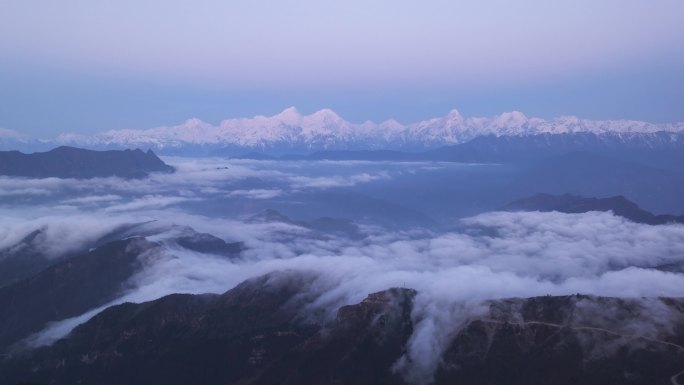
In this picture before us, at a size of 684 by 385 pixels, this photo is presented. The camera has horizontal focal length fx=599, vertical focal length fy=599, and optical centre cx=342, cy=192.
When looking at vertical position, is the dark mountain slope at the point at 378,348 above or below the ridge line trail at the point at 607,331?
below

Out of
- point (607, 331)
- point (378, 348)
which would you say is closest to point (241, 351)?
point (378, 348)

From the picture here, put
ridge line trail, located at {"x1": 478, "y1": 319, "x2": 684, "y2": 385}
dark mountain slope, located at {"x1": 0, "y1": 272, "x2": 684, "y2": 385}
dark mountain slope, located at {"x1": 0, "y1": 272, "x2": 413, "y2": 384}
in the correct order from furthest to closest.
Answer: dark mountain slope, located at {"x1": 0, "y1": 272, "x2": 413, "y2": 384} → dark mountain slope, located at {"x1": 0, "y1": 272, "x2": 684, "y2": 385} → ridge line trail, located at {"x1": 478, "y1": 319, "x2": 684, "y2": 385}

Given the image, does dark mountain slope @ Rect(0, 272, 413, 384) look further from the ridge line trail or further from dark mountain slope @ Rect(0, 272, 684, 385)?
the ridge line trail

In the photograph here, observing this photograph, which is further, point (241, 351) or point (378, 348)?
point (241, 351)

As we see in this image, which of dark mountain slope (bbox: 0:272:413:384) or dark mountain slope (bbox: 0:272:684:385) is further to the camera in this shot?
dark mountain slope (bbox: 0:272:413:384)

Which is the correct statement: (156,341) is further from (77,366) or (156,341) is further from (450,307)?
(450,307)

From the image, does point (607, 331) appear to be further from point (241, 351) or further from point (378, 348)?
point (241, 351)

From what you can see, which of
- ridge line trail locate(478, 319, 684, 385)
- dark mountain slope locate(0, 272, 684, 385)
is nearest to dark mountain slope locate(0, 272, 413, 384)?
dark mountain slope locate(0, 272, 684, 385)

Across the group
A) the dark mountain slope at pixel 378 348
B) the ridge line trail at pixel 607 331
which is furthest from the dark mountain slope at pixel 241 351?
the ridge line trail at pixel 607 331

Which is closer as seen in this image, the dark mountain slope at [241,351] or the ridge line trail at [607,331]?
the ridge line trail at [607,331]

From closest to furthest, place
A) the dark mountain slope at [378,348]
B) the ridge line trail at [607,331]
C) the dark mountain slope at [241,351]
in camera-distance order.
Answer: the ridge line trail at [607,331]
the dark mountain slope at [378,348]
the dark mountain slope at [241,351]

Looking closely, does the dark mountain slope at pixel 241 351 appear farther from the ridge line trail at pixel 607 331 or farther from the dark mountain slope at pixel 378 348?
the ridge line trail at pixel 607 331

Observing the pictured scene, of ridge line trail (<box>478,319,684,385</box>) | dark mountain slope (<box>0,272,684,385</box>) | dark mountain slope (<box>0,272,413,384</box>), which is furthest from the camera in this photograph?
dark mountain slope (<box>0,272,413,384</box>)

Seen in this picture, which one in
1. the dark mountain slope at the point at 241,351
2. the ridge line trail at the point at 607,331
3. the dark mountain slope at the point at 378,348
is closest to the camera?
the ridge line trail at the point at 607,331
